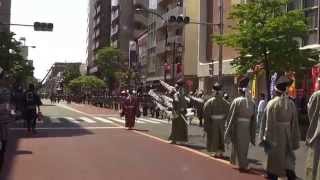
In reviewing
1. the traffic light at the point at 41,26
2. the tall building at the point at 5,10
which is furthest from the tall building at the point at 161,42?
the traffic light at the point at 41,26

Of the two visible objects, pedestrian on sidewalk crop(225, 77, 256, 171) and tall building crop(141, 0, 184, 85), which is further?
tall building crop(141, 0, 184, 85)

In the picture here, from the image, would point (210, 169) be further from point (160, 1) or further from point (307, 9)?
point (160, 1)

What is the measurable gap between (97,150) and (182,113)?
2948 mm

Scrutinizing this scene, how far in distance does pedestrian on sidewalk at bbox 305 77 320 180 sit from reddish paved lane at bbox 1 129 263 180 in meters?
3.56

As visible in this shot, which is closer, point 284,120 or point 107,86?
point 284,120

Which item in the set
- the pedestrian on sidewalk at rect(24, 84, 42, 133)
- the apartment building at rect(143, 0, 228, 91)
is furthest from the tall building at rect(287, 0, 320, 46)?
the pedestrian on sidewalk at rect(24, 84, 42, 133)

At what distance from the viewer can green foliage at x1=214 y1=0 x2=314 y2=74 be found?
1187 inches

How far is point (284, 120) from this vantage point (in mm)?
11242

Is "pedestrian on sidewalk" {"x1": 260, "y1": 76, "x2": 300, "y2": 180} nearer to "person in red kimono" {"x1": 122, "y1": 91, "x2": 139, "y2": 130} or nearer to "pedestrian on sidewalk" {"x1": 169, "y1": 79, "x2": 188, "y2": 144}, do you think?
"pedestrian on sidewalk" {"x1": 169, "y1": 79, "x2": 188, "y2": 144}

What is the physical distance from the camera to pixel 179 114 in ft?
65.3

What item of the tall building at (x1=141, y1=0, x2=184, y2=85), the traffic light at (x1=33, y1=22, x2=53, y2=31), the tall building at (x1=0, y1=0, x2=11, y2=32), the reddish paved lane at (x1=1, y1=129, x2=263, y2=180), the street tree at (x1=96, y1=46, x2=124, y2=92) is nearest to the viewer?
the reddish paved lane at (x1=1, y1=129, x2=263, y2=180)

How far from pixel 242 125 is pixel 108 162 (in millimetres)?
3216

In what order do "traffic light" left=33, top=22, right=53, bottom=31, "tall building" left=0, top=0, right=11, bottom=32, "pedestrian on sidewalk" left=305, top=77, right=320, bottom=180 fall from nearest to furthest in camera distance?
"pedestrian on sidewalk" left=305, top=77, right=320, bottom=180, "traffic light" left=33, top=22, right=53, bottom=31, "tall building" left=0, top=0, right=11, bottom=32

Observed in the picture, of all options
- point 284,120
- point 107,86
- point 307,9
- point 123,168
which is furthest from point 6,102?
point 107,86
